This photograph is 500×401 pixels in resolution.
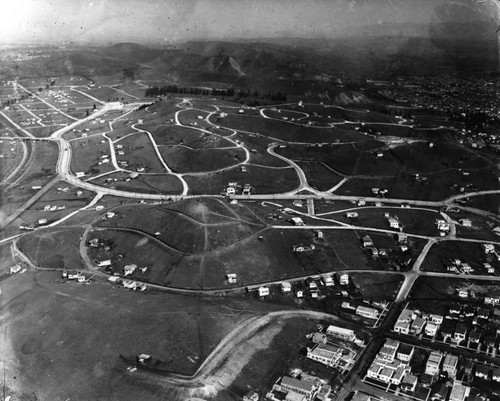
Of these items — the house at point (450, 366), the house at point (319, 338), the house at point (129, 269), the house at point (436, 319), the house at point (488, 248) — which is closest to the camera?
the house at point (450, 366)

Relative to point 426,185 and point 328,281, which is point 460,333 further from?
point 426,185

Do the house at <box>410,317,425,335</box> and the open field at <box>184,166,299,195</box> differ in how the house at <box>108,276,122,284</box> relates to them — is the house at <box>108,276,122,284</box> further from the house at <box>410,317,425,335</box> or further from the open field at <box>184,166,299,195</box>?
the house at <box>410,317,425,335</box>

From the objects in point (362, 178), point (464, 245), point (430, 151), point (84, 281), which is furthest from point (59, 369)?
point (430, 151)

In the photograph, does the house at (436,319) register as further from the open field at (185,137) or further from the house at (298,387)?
the open field at (185,137)

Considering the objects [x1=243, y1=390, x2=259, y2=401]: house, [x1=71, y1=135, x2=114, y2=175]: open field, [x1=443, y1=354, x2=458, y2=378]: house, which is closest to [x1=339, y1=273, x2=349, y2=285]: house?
[x1=443, y1=354, x2=458, y2=378]: house

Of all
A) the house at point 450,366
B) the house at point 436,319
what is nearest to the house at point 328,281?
the house at point 436,319

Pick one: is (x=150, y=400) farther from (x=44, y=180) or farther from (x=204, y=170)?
(x=44, y=180)
